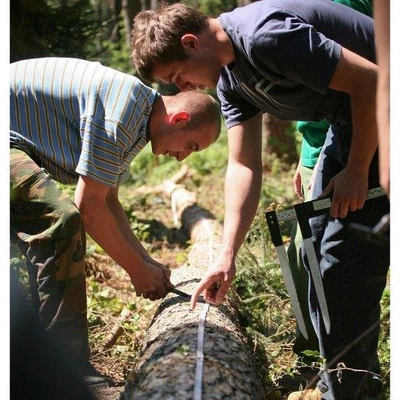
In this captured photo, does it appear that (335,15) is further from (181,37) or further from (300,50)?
(181,37)

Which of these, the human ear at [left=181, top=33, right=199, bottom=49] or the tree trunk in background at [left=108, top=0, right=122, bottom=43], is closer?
the human ear at [left=181, top=33, right=199, bottom=49]

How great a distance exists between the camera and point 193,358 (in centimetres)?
278

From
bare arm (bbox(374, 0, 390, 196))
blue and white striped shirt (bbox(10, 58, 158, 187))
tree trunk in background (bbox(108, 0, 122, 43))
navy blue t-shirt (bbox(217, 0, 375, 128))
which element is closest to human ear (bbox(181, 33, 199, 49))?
navy blue t-shirt (bbox(217, 0, 375, 128))

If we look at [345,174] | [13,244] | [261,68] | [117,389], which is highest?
[261,68]

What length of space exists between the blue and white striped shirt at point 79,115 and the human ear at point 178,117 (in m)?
0.12

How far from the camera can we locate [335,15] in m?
2.97

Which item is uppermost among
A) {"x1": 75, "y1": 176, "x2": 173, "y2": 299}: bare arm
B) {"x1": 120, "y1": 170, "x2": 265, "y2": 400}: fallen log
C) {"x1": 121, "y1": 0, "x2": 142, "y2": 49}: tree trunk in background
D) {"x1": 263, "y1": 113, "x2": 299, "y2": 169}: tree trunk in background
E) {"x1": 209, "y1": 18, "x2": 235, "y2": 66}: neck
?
{"x1": 121, "y1": 0, "x2": 142, "y2": 49}: tree trunk in background

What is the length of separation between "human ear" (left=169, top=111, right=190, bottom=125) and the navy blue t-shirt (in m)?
0.29

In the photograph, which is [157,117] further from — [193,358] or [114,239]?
[193,358]

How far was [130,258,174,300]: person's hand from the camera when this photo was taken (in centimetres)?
376

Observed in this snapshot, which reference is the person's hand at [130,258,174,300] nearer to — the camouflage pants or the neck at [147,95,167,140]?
the camouflage pants

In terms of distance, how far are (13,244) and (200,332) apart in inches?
45.4

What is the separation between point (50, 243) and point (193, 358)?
40.8 inches
